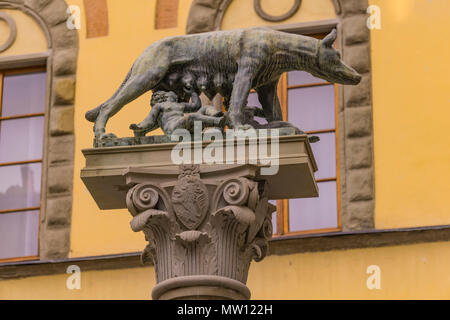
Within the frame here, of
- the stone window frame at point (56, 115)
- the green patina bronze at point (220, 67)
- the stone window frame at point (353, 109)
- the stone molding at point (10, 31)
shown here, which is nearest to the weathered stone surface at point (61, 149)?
the stone window frame at point (56, 115)

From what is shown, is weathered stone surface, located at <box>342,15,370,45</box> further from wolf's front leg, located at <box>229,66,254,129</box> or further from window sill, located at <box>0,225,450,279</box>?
wolf's front leg, located at <box>229,66,254,129</box>

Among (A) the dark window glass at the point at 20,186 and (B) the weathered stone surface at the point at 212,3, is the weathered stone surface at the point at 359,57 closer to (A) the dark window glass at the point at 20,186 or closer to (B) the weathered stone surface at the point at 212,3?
(B) the weathered stone surface at the point at 212,3

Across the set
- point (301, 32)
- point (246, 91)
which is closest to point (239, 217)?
point (246, 91)

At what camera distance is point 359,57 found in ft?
42.3

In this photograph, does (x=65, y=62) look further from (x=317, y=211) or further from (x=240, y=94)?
(x=240, y=94)

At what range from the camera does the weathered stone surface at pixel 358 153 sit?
12.6 metres

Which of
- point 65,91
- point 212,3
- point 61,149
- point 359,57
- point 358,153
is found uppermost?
point 212,3

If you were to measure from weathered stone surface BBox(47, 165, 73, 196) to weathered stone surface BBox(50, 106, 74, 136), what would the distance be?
1.23 feet

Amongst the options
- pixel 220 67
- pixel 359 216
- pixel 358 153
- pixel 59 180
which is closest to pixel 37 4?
pixel 59 180

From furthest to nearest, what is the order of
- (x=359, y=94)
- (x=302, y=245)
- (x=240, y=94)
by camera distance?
(x=359, y=94) < (x=302, y=245) < (x=240, y=94)

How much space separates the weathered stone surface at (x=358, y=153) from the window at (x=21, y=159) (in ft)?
10.0

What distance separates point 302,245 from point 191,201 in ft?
11.4

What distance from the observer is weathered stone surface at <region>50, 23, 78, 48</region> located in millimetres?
13812
